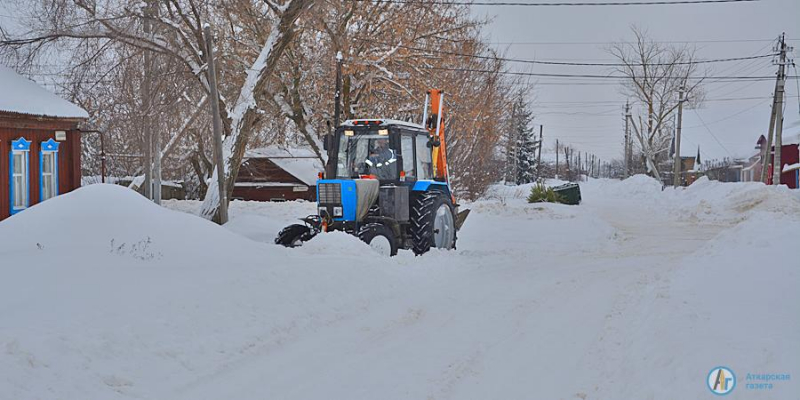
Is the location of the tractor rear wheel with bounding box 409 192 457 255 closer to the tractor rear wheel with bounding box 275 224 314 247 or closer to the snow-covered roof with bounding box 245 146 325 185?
the tractor rear wheel with bounding box 275 224 314 247

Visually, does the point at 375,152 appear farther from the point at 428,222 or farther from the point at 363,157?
the point at 428,222

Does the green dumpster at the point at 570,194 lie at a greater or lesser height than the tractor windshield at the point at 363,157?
lesser

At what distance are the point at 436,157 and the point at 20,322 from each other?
10.9 metres

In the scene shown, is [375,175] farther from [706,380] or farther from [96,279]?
[706,380]

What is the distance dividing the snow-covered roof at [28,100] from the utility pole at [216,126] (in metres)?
3.09

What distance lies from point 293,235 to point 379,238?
1.88 m

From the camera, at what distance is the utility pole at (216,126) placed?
711 inches

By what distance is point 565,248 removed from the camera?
18438 mm

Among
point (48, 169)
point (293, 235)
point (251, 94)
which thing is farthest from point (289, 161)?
point (293, 235)

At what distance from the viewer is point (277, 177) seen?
37500mm

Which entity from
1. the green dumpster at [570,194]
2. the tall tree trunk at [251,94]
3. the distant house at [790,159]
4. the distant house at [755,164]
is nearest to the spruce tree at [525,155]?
the distant house at [755,164]

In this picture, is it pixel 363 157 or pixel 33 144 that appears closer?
pixel 363 157

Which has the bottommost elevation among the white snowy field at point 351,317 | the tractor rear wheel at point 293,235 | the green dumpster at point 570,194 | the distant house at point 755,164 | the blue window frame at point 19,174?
the white snowy field at point 351,317

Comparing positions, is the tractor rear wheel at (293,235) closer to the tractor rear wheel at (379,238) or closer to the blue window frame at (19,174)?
the tractor rear wheel at (379,238)
